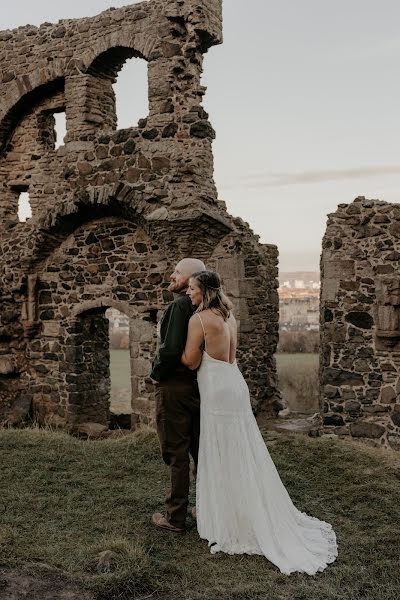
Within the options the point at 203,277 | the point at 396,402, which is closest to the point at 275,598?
the point at 203,277

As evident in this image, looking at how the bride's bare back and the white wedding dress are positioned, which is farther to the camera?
the bride's bare back

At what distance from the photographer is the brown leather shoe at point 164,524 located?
5.16 metres

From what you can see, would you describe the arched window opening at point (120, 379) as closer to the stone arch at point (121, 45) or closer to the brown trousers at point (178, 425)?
the stone arch at point (121, 45)

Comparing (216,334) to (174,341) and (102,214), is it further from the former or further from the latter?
(102,214)

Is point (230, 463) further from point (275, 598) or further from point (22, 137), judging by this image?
point (22, 137)

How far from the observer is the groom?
5051 millimetres

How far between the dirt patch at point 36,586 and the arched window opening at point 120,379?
789cm

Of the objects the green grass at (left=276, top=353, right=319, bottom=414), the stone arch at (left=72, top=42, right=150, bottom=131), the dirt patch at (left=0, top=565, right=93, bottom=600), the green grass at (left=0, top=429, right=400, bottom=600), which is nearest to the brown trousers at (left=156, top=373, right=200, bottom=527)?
the green grass at (left=0, top=429, right=400, bottom=600)

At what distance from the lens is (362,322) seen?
9.42m

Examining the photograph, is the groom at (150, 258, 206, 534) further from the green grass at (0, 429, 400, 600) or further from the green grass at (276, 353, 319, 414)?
the green grass at (276, 353, 319, 414)

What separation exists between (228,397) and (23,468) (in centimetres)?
357

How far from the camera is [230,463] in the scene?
482cm

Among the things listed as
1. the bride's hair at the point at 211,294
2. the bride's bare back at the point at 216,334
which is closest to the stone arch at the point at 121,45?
the bride's hair at the point at 211,294

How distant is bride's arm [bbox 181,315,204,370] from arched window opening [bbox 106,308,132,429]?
7155mm
